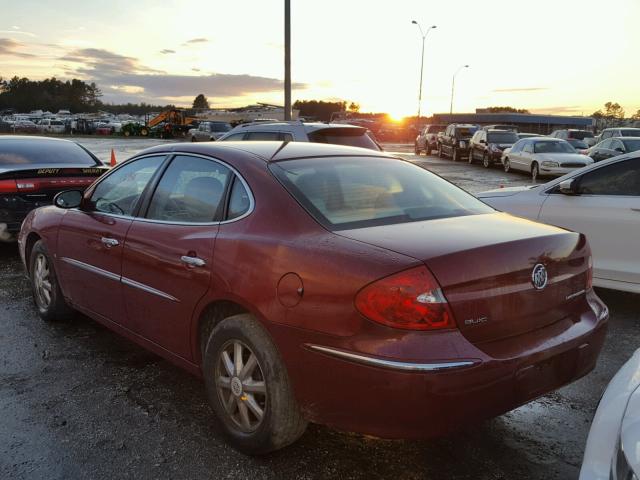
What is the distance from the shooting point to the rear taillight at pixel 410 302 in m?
2.39

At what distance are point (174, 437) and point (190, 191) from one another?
1410 millimetres

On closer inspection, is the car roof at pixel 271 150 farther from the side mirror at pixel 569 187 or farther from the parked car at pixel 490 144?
the parked car at pixel 490 144

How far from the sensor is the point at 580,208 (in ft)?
19.1

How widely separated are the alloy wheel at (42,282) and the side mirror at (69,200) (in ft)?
2.24

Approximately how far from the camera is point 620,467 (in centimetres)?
173

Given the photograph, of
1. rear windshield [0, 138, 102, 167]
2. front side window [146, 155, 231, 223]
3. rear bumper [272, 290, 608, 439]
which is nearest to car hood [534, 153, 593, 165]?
rear windshield [0, 138, 102, 167]

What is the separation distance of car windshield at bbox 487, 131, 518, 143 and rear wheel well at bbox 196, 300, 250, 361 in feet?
78.8

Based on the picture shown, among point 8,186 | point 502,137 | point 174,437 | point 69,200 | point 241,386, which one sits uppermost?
point 502,137

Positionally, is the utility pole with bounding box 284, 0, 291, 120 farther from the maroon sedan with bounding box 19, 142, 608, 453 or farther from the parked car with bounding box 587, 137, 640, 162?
the maroon sedan with bounding box 19, 142, 608, 453

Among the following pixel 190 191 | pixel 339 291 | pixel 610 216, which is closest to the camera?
pixel 339 291

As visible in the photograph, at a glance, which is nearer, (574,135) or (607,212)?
(607,212)

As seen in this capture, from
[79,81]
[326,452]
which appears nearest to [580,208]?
[326,452]

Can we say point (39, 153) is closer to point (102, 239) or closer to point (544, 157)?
point (102, 239)

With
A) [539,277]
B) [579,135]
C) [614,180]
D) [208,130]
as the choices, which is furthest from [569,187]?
[208,130]
